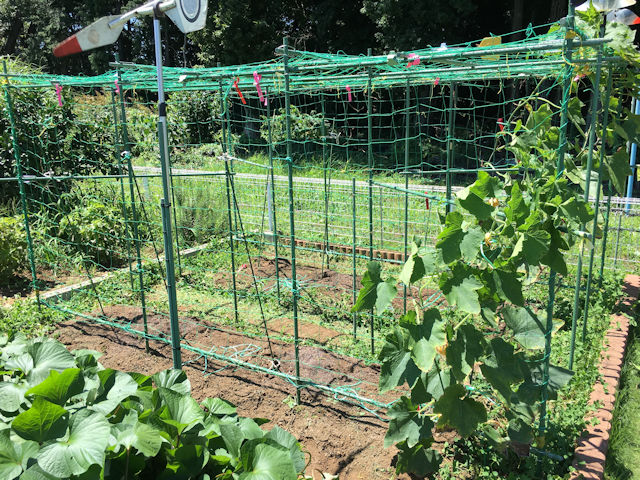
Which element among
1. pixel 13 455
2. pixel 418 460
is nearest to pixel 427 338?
pixel 418 460

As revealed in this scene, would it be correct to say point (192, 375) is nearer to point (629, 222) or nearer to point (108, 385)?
point (108, 385)

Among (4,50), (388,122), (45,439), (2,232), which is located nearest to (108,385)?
(45,439)

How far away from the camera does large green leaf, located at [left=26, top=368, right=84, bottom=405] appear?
1822 millimetres

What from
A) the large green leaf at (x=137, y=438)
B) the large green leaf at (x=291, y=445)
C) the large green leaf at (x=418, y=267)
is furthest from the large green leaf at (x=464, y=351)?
the large green leaf at (x=137, y=438)

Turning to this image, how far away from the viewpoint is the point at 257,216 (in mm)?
7512

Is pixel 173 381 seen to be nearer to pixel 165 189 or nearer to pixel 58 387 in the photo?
pixel 58 387

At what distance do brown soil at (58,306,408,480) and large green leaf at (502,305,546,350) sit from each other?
0.98m

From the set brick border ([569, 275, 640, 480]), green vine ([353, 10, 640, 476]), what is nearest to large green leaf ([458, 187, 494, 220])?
green vine ([353, 10, 640, 476])

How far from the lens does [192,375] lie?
3875 millimetres

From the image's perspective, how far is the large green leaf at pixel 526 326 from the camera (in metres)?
2.41

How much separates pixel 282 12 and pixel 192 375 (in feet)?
67.1

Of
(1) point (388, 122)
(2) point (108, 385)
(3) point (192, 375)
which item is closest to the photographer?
(2) point (108, 385)

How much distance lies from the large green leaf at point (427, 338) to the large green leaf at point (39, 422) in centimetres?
137

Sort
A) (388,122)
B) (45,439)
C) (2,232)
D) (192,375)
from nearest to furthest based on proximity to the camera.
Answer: (45,439) < (192,375) < (2,232) < (388,122)
